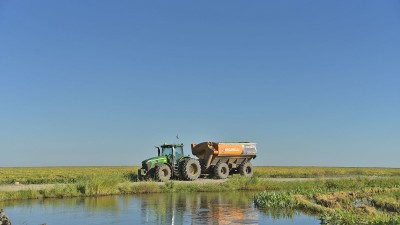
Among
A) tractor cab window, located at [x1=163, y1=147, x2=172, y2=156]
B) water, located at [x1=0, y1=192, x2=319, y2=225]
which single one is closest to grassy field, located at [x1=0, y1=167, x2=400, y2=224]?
water, located at [x1=0, y1=192, x2=319, y2=225]

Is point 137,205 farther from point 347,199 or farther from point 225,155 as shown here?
point 225,155

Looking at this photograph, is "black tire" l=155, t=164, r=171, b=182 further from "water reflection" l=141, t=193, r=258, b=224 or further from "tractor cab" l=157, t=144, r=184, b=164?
"water reflection" l=141, t=193, r=258, b=224

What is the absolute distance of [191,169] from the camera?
2622cm

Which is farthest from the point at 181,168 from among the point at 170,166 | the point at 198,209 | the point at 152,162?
the point at 198,209

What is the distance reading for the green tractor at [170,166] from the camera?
24922 mm

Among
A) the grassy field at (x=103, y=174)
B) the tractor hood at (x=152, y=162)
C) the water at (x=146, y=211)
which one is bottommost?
the water at (x=146, y=211)

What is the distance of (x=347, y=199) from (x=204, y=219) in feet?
21.0

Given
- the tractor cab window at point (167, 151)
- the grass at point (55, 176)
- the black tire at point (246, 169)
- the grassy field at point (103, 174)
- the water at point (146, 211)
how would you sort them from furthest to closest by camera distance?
the black tire at point (246, 169)
the grassy field at point (103, 174)
the tractor cab window at point (167, 151)
the grass at point (55, 176)
the water at point (146, 211)

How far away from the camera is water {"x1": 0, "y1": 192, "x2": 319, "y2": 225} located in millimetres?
12102

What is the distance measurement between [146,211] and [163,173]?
1087cm

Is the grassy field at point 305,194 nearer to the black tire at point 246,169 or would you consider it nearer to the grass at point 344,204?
the grass at point 344,204

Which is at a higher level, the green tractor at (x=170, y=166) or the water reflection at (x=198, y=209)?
the green tractor at (x=170, y=166)

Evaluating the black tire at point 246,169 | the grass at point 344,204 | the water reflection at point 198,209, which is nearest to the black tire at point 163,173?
the water reflection at point 198,209

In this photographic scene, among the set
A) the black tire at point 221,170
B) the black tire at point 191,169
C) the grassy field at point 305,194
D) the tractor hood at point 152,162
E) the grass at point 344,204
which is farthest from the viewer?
the black tire at point 221,170
